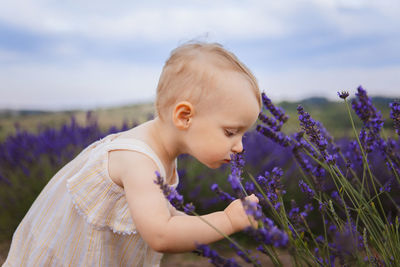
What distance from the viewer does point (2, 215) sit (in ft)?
10.7

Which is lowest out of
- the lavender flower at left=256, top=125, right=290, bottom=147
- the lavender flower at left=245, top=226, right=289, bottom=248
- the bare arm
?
the bare arm

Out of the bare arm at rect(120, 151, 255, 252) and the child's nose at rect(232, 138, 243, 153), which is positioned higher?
the child's nose at rect(232, 138, 243, 153)

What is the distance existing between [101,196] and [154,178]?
0.36 m

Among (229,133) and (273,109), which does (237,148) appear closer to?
(229,133)

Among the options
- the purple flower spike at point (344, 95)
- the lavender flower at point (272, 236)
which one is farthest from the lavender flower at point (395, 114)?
the lavender flower at point (272, 236)

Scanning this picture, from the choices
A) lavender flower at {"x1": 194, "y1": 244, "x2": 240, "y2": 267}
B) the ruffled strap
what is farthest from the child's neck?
lavender flower at {"x1": 194, "y1": 244, "x2": 240, "y2": 267}

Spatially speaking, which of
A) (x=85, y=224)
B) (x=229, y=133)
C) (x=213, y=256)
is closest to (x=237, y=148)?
(x=229, y=133)

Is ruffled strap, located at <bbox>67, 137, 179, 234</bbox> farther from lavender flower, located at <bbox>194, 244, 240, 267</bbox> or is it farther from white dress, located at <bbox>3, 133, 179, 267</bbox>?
lavender flower, located at <bbox>194, 244, 240, 267</bbox>

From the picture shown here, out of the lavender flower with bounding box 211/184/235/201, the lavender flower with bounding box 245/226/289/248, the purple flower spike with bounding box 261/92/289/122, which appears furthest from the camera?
the purple flower spike with bounding box 261/92/289/122

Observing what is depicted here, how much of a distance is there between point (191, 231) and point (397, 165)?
843 mm

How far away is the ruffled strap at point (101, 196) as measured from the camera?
5.04 feet

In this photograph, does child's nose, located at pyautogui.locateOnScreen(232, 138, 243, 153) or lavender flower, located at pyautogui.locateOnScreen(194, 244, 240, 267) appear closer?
lavender flower, located at pyautogui.locateOnScreen(194, 244, 240, 267)

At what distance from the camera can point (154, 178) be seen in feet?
4.33

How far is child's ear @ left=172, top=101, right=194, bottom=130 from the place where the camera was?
1403mm
